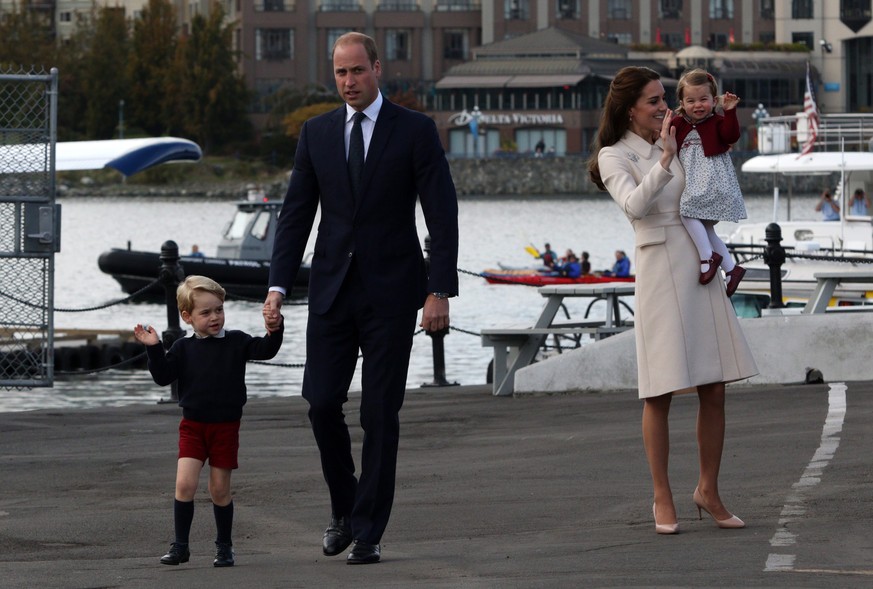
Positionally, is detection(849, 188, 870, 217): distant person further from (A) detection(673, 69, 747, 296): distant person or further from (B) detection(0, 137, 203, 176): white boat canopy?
(A) detection(673, 69, 747, 296): distant person

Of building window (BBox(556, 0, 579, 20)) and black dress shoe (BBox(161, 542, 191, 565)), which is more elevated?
building window (BBox(556, 0, 579, 20))

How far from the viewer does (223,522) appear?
7.04m

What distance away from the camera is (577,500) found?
8.43 meters

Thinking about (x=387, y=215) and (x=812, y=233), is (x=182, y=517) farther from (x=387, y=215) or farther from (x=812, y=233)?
(x=812, y=233)

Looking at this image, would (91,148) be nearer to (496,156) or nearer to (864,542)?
(864,542)

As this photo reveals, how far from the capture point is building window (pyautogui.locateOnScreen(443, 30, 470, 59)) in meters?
147

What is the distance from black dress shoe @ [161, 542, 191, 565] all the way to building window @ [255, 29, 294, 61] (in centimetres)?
14161

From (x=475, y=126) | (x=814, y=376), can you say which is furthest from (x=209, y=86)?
(x=814, y=376)

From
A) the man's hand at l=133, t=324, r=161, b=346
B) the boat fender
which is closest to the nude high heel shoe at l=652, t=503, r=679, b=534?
the man's hand at l=133, t=324, r=161, b=346

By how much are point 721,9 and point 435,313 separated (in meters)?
142

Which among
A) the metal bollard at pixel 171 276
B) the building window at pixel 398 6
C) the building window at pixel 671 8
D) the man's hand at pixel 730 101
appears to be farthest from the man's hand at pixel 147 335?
the building window at pixel 671 8

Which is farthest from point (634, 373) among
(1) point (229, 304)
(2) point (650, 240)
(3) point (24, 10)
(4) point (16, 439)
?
(3) point (24, 10)

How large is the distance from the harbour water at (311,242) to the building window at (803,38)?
16.5 m

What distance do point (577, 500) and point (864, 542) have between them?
1.93m
